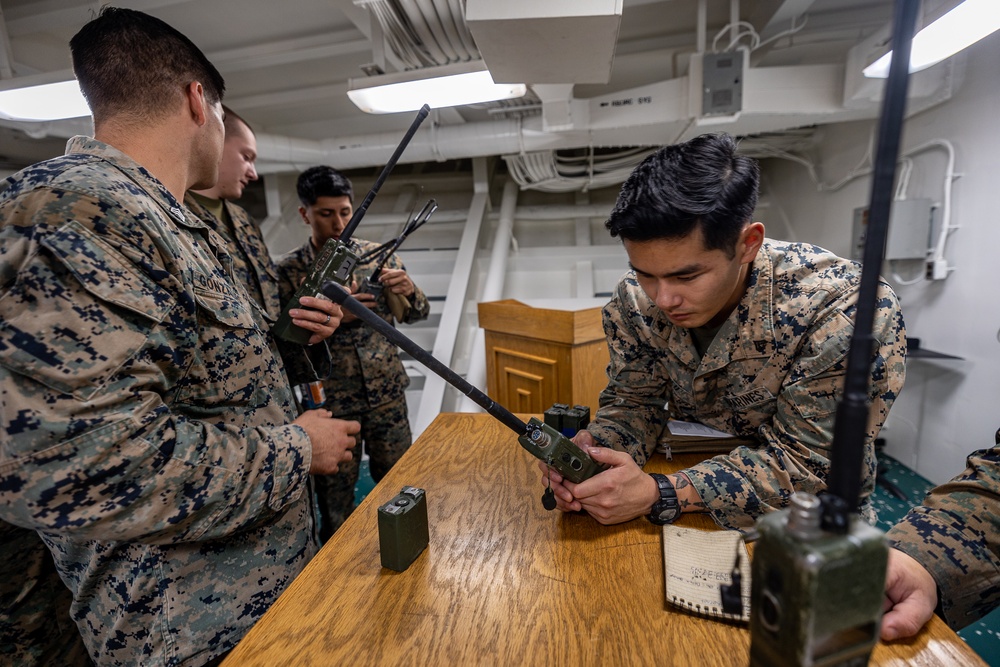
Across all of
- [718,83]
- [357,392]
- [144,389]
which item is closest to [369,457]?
[357,392]

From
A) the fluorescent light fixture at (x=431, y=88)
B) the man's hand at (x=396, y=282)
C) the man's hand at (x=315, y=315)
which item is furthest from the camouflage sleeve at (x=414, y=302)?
the man's hand at (x=315, y=315)

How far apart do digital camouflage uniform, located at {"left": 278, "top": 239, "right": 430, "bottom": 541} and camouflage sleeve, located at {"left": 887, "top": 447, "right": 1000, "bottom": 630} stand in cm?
169

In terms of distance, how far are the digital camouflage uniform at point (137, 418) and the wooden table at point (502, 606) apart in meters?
0.21

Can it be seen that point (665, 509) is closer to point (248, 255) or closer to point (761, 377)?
point (761, 377)

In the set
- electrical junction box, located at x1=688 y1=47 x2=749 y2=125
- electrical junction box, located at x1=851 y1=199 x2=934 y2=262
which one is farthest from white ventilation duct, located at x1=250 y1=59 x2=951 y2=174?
electrical junction box, located at x1=851 y1=199 x2=934 y2=262

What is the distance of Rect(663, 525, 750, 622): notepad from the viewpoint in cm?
63

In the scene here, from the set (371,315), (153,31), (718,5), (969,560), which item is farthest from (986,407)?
(153,31)

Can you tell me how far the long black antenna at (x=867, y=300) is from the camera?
1.03 ft

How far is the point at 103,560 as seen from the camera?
765 millimetres

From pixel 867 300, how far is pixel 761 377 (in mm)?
741

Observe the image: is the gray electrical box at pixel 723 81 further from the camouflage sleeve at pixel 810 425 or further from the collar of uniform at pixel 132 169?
the collar of uniform at pixel 132 169

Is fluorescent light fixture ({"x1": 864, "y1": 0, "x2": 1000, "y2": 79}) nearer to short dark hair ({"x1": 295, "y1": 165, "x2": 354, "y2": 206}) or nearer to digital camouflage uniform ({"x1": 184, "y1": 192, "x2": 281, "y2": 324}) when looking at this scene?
short dark hair ({"x1": 295, "y1": 165, "x2": 354, "y2": 206})

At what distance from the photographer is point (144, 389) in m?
0.70

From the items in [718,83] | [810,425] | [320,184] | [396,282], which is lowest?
[810,425]
